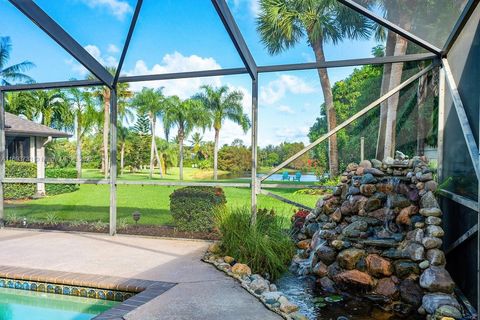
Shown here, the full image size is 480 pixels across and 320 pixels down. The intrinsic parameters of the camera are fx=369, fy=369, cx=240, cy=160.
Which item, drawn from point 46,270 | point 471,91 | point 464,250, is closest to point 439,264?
point 464,250

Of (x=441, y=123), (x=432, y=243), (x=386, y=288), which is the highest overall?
(x=441, y=123)

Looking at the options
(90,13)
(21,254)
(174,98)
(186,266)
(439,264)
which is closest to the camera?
(439,264)

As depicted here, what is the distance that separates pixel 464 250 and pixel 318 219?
2044 millimetres

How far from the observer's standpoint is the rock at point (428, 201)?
4.41 m

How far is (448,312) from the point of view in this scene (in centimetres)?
350

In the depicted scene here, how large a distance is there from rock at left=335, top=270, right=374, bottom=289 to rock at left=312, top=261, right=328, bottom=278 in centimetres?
24

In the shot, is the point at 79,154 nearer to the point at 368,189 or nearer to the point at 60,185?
the point at 60,185

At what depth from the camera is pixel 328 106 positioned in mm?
5984

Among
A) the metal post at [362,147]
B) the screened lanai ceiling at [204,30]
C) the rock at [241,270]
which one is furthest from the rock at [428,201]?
the rock at [241,270]

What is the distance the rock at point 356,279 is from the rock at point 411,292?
346mm

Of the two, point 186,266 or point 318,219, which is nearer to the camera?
point 186,266

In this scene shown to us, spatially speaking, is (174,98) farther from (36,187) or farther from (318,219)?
(318,219)

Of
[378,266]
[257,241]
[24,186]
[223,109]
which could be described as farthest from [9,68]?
[378,266]

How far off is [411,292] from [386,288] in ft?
0.88
